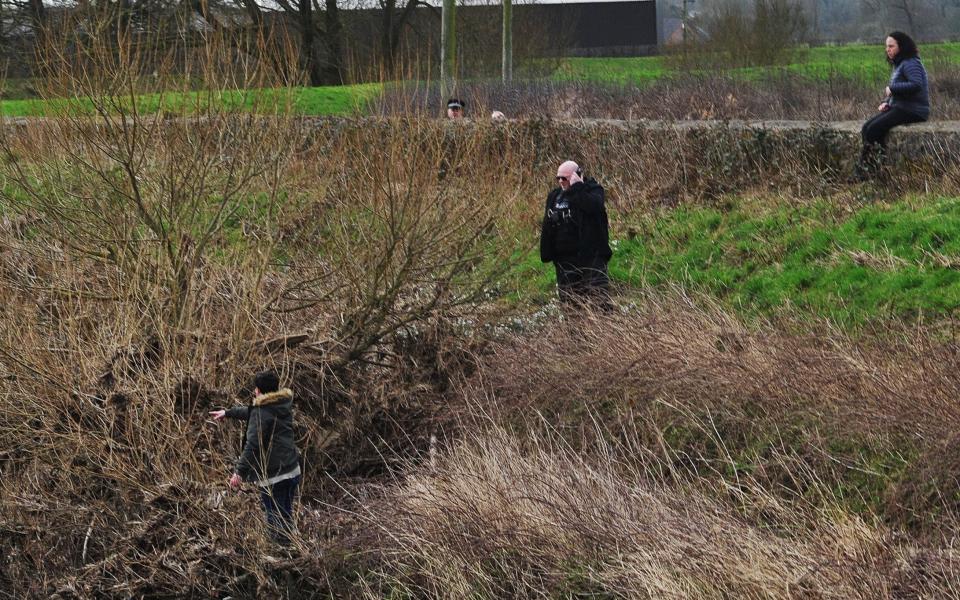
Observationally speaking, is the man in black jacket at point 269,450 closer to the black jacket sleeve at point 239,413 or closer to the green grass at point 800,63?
the black jacket sleeve at point 239,413

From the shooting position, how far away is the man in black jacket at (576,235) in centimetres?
1064

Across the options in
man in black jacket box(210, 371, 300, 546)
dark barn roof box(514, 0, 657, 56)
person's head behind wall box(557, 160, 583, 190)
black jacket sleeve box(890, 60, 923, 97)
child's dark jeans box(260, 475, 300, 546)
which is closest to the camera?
man in black jacket box(210, 371, 300, 546)

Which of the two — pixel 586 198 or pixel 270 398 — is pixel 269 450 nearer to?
pixel 270 398

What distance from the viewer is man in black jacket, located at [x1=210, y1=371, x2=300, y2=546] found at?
7402 millimetres

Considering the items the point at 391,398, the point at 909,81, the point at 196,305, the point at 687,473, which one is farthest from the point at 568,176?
the point at 909,81

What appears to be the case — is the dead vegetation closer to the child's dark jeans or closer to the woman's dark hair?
the child's dark jeans

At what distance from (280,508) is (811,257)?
5.96 metres

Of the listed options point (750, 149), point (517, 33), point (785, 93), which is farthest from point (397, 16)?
point (750, 149)

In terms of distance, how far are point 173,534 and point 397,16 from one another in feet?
96.5

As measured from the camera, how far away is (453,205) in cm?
1016

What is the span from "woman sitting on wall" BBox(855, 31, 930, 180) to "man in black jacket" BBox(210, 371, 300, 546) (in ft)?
23.6

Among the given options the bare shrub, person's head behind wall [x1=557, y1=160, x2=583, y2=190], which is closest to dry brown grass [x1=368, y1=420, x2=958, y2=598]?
the bare shrub

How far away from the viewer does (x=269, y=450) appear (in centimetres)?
743

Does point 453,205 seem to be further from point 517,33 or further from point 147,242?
point 517,33
